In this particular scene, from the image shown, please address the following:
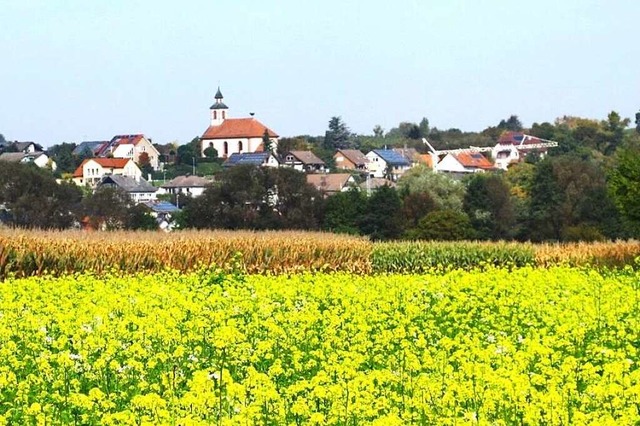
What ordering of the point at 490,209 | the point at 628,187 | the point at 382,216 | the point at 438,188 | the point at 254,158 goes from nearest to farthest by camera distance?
the point at 628,187 < the point at 382,216 < the point at 490,209 < the point at 438,188 < the point at 254,158

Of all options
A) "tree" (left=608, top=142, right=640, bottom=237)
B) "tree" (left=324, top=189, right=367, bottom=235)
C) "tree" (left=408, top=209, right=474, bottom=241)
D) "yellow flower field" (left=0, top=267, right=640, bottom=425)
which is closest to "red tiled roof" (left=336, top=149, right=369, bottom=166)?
"tree" (left=324, top=189, right=367, bottom=235)

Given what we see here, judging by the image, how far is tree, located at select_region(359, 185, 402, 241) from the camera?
85062mm

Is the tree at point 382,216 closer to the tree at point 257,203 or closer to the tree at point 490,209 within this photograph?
the tree at point 257,203

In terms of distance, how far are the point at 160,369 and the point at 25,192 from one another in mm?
76833

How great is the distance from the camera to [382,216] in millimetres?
85938

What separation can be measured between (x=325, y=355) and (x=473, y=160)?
180 metres

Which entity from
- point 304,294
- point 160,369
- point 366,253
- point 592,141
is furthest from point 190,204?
point 592,141

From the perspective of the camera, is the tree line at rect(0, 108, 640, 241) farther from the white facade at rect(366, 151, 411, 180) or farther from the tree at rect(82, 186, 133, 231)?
the white facade at rect(366, 151, 411, 180)

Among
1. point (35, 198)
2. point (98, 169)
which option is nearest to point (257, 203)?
point (35, 198)

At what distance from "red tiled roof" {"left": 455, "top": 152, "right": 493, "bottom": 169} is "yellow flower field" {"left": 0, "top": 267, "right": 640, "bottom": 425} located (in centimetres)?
16516

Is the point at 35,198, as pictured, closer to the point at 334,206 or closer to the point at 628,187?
the point at 334,206

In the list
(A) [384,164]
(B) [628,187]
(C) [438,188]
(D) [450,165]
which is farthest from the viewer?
(A) [384,164]

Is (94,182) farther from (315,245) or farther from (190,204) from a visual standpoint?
(315,245)

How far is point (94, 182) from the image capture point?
16838 centimetres
